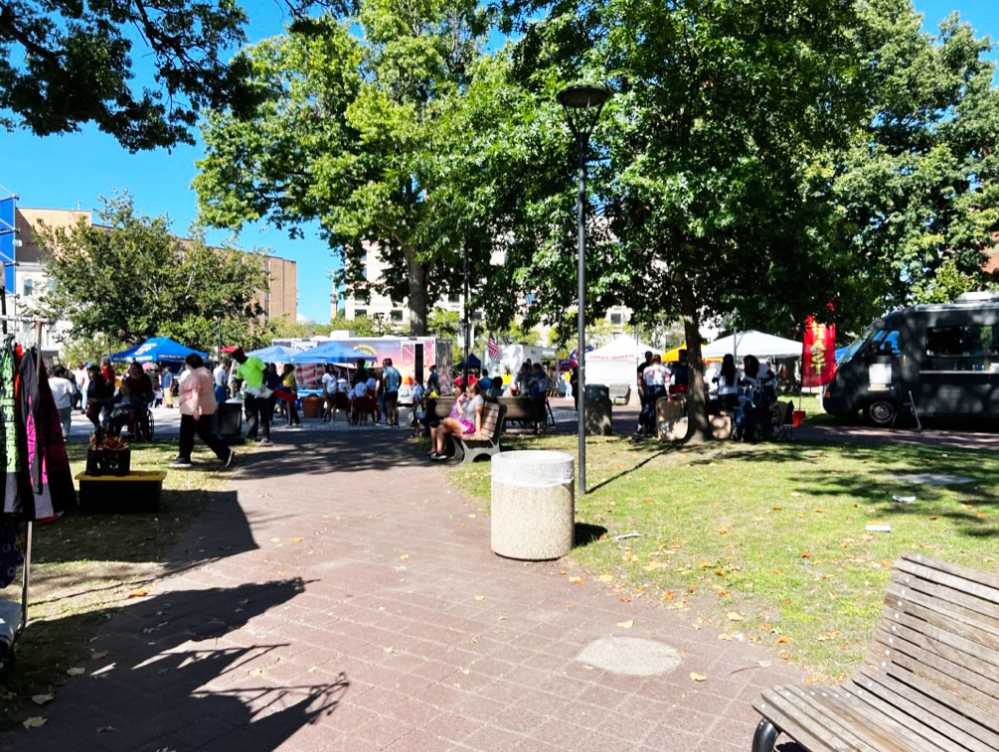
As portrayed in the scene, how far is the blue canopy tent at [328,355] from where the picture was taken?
2492 cm

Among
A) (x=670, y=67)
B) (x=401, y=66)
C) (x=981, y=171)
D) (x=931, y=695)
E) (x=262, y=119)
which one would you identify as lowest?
(x=931, y=695)

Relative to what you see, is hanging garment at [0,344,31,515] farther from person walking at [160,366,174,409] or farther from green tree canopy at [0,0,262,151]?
person walking at [160,366,174,409]

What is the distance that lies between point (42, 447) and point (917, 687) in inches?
174

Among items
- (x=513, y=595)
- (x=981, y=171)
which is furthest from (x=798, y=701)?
(x=981, y=171)

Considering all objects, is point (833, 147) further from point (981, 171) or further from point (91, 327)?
point (91, 327)

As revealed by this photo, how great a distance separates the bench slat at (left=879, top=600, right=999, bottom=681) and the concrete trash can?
353cm

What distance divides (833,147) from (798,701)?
12836 millimetres

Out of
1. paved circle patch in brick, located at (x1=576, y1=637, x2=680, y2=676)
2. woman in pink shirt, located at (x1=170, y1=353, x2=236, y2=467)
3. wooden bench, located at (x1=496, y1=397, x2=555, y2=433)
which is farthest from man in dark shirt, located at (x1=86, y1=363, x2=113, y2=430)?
paved circle patch in brick, located at (x1=576, y1=637, x2=680, y2=676)

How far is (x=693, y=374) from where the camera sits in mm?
13242

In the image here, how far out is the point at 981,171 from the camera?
27969 millimetres

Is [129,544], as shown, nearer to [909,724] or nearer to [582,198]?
[582,198]

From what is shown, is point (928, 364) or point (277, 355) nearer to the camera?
point (928, 364)

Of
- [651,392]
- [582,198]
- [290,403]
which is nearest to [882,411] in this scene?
[651,392]

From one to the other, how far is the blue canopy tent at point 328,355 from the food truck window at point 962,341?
1699 cm
